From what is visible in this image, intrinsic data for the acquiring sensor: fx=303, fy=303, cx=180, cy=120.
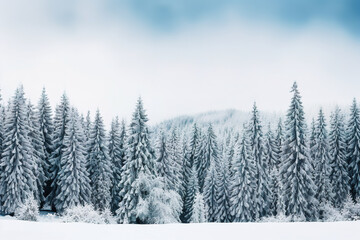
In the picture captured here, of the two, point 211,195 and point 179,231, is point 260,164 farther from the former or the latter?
point 179,231

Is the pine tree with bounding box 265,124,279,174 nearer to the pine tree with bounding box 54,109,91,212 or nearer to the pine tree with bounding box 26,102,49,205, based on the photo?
the pine tree with bounding box 54,109,91,212

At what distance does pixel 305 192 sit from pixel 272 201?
753cm

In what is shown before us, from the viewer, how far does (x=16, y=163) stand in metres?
35.4

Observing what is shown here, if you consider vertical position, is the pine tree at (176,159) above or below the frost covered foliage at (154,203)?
above

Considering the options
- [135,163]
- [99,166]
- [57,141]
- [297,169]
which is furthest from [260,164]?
[57,141]

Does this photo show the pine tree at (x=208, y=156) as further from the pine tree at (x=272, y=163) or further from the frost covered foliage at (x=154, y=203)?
the frost covered foliage at (x=154, y=203)

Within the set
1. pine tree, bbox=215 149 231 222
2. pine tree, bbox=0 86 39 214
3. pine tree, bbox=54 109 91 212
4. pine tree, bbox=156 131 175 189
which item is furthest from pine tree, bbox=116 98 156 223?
pine tree, bbox=215 149 231 222

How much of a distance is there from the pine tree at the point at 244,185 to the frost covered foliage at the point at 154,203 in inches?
490

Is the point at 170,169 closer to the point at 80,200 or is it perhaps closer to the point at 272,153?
the point at 80,200

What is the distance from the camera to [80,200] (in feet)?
131

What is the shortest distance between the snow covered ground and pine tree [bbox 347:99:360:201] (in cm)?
4221

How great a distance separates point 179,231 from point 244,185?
1418 inches

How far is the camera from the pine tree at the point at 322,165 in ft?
140

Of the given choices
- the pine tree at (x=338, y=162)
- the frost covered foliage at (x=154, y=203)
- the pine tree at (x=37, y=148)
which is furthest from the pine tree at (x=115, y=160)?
the pine tree at (x=338, y=162)
